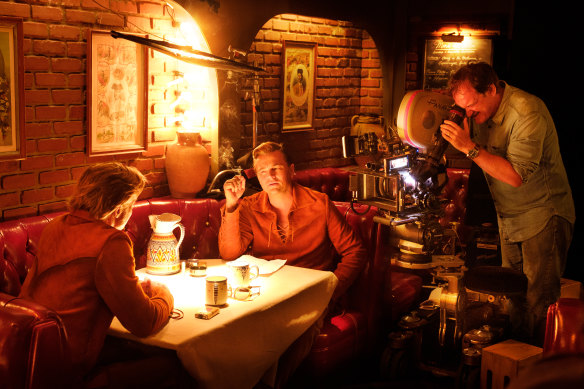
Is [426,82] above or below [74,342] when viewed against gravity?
above

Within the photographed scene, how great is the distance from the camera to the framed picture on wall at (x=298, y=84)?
5.84 metres

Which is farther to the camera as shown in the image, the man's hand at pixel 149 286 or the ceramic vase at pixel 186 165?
the ceramic vase at pixel 186 165

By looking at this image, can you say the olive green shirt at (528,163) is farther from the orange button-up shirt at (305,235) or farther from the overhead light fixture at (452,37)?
the overhead light fixture at (452,37)

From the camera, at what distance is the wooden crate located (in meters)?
3.35

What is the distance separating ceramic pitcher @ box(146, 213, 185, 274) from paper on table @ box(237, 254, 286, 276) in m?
0.37

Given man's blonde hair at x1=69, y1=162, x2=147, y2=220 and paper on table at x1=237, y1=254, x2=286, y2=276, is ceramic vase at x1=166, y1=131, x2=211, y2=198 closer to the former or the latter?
paper on table at x1=237, y1=254, x2=286, y2=276

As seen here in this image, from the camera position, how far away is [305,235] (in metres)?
3.64

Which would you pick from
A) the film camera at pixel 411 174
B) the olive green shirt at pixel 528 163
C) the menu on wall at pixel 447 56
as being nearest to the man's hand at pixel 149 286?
the film camera at pixel 411 174

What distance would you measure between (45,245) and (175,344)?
588 mm

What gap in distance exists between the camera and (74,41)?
3723 millimetres

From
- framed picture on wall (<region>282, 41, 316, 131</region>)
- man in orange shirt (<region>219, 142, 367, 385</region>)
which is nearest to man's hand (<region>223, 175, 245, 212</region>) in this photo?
man in orange shirt (<region>219, 142, 367, 385</region>)

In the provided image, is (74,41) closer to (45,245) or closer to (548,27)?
(45,245)

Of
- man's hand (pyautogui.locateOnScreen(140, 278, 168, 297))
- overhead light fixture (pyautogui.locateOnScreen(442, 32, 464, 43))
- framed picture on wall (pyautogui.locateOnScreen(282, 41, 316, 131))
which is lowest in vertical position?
man's hand (pyautogui.locateOnScreen(140, 278, 168, 297))

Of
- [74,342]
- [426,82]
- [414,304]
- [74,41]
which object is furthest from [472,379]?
[426,82]
